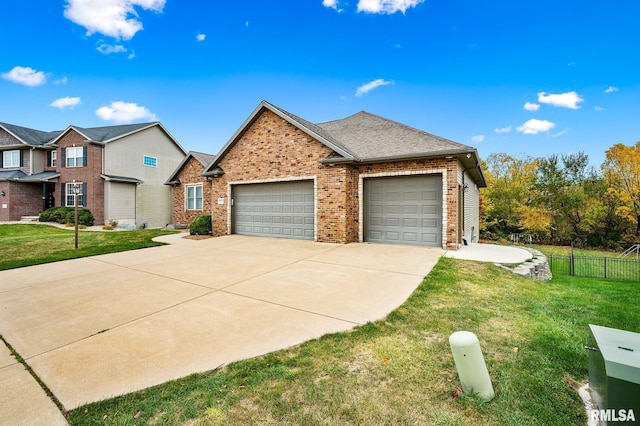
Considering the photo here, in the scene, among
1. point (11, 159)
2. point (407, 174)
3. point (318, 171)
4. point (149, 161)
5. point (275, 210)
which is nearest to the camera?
point (407, 174)

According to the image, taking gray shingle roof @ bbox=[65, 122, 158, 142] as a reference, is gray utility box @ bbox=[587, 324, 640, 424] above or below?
below

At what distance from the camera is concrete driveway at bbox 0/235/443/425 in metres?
2.63

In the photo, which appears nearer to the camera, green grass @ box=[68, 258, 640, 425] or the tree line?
green grass @ box=[68, 258, 640, 425]

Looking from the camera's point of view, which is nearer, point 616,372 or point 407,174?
point 616,372

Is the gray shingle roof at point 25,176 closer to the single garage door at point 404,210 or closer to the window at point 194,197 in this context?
the window at point 194,197

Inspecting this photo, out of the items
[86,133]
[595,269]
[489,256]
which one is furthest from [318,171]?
[86,133]

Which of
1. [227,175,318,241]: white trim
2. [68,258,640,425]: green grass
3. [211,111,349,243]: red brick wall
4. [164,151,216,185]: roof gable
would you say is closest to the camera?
[68,258,640,425]: green grass

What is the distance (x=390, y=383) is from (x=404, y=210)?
316 inches

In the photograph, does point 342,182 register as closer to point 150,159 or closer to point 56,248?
point 56,248

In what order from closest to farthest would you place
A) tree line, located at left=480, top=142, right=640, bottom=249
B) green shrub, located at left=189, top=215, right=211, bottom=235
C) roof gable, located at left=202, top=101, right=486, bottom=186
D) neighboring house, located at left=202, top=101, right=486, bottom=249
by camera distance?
1. roof gable, located at left=202, top=101, right=486, bottom=186
2. neighboring house, located at left=202, top=101, right=486, bottom=249
3. green shrub, located at left=189, top=215, right=211, bottom=235
4. tree line, located at left=480, top=142, right=640, bottom=249

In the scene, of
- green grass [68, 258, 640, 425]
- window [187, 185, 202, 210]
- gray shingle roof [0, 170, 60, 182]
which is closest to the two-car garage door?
green grass [68, 258, 640, 425]

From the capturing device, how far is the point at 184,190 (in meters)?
18.7

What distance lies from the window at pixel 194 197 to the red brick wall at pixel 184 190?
0.89ft

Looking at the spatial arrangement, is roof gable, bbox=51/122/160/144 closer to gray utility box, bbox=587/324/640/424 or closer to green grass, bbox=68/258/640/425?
green grass, bbox=68/258/640/425
